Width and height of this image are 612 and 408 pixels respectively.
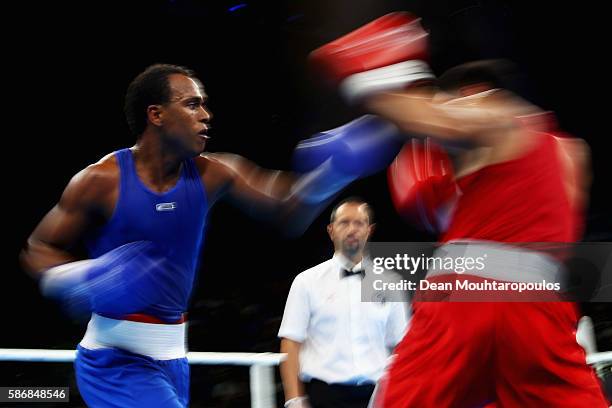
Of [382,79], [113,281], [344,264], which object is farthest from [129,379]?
[382,79]

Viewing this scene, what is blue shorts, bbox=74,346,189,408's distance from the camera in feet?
7.82

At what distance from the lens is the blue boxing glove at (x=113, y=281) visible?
2.31 m

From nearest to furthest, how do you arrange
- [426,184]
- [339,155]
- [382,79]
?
[382,79] < [426,184] < [339,155]

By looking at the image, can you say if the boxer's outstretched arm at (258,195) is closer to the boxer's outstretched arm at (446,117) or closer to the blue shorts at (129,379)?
the blue shorts at (129,379)

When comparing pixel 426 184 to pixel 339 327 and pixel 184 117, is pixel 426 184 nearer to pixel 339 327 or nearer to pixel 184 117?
pixel 184 117

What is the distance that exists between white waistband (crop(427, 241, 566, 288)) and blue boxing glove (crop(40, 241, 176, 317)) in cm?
93

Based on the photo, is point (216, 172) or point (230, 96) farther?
point (230, 96)

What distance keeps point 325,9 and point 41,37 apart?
2479 mm

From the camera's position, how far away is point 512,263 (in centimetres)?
193

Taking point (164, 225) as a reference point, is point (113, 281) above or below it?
below

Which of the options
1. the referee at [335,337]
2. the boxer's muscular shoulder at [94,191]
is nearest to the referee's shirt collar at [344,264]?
the referee at [335,337]

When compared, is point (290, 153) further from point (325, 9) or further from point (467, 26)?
point (467, 26)

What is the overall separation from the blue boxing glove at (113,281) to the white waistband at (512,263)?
93 centimetres

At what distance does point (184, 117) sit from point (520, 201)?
1.13 meters
